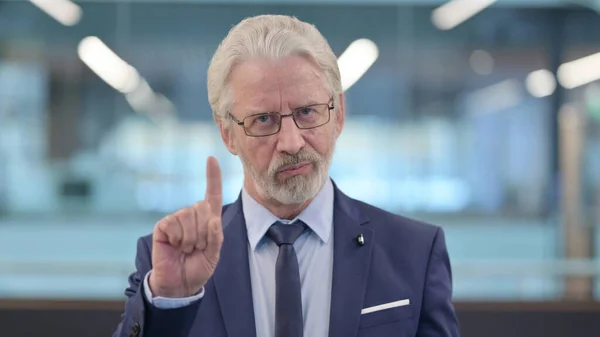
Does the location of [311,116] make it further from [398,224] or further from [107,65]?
[107,65]

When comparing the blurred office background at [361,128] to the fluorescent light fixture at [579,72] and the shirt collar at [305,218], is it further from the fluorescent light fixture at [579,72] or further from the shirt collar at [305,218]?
the shirt collar at [305,218]

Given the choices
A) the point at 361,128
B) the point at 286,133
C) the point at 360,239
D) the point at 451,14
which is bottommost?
the point at 360,239

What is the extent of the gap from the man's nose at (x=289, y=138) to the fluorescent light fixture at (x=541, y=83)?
142 inches

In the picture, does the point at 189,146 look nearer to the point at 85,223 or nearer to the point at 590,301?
the point at 85,223

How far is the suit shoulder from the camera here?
150 centimetres

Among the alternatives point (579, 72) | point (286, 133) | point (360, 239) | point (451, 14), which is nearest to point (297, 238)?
point (360, 239)

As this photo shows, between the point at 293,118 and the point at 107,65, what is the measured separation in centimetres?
355

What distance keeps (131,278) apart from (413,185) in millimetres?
3365

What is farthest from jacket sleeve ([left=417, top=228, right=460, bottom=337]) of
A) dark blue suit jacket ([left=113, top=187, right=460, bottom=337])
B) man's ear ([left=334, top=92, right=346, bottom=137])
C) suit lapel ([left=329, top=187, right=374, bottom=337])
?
man's ear ([left=334, top=92, right=346, bottom=137])

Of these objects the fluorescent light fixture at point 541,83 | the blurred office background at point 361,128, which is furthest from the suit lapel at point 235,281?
the fluorescent light fixture at point 541,83

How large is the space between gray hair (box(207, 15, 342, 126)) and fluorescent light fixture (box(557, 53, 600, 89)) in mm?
3618

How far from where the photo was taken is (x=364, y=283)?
4.60 ft

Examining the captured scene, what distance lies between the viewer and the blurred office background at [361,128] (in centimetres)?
454

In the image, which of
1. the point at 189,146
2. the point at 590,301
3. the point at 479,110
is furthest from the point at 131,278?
the point at 479,110
